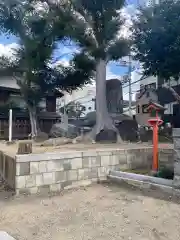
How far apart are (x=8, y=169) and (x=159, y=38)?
25.5 ft

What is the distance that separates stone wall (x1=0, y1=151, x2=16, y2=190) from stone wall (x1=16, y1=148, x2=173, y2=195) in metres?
0.30

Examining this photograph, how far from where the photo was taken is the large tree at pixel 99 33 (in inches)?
416

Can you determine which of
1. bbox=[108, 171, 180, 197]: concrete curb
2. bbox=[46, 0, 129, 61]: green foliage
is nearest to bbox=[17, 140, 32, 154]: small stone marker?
bbox=[108, 171, 180, 197]: concrete curb

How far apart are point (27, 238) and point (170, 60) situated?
363 inches

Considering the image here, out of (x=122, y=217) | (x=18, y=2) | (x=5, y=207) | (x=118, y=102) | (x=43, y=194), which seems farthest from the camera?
(x=18, y=2)

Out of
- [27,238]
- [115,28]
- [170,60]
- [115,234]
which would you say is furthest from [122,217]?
[115,28]

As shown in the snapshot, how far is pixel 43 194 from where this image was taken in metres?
5.30

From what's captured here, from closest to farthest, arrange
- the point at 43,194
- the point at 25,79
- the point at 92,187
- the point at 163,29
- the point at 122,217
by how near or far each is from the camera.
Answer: the point at 122,217 < the point at 43,194 < the point at 92,187 < the point at 163,29 < the point at 25,79

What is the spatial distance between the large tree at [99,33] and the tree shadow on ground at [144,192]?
4635 millimetres

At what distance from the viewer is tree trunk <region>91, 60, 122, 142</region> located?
408 inches

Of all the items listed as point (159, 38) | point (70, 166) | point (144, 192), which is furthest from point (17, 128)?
point (144, 192)

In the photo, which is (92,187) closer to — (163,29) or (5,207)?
(5,207)

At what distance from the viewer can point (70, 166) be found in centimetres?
569

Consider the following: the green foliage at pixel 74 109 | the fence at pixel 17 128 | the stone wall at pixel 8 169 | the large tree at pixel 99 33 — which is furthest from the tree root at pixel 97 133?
the green foliage at pixel 74 109
